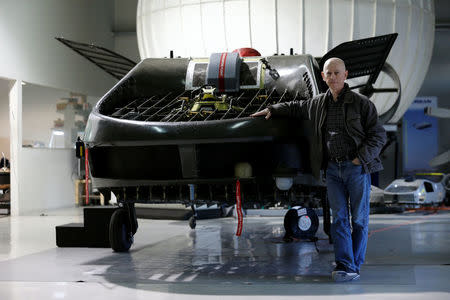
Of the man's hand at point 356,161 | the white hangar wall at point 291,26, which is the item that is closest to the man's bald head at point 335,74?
the man's hand at point 356,161

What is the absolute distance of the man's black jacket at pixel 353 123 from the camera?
3824mm

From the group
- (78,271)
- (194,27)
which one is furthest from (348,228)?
(194,27)

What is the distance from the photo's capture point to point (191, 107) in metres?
4.60

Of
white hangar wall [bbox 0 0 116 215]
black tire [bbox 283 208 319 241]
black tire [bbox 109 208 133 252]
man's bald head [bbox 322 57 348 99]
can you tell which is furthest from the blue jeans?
white hangar wall [bbox 0 0 116 215]

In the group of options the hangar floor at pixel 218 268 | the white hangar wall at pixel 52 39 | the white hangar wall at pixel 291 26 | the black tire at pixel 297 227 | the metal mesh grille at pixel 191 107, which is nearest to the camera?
the hangar floor at pixel 218 268

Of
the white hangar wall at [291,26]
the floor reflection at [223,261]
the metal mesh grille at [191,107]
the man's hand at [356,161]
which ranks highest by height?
the white hangar wall at [291,26]

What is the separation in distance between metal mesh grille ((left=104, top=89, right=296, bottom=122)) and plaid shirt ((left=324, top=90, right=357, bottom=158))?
62cm

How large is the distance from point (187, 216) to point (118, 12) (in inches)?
378

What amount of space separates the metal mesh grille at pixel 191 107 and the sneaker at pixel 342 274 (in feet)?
4.36

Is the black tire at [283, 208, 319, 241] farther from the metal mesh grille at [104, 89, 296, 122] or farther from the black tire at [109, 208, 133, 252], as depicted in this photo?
the metal mesh grille at [104, 89, 296, 122]

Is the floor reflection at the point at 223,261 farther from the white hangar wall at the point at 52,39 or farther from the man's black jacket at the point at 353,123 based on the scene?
the white hangar wall at the point at 52,39

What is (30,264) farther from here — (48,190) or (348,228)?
(48,190)

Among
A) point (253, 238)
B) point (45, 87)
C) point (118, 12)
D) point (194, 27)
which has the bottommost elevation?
point (253, 238)

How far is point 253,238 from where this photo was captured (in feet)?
22.3
